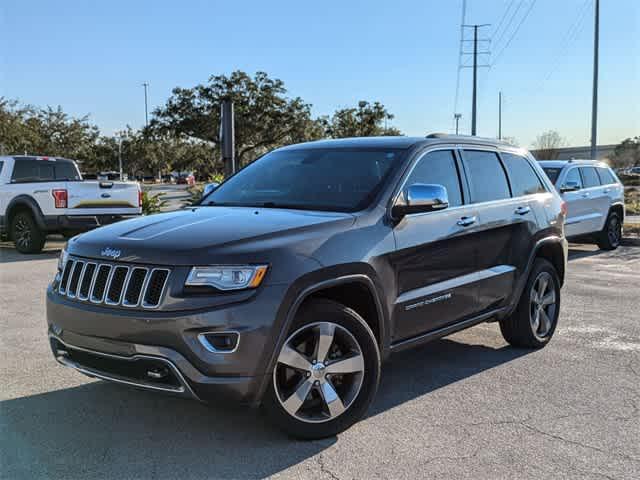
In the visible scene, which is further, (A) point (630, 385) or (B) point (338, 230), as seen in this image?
(A) point (630, 385)

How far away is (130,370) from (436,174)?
2.57 m

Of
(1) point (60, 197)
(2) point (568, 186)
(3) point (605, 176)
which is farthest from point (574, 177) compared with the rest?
(1) point (60, 197)

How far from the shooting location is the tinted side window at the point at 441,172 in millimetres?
4766

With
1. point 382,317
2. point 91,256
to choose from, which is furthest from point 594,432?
point 91,256

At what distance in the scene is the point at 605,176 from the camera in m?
13.5

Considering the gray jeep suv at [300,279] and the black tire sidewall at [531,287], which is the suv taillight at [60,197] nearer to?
the gray jeep suv at [300,279]

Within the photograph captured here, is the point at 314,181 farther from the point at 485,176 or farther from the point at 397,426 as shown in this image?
the point at 397,426

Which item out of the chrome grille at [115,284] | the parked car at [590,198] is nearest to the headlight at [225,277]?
the chrome grille at [115,284]

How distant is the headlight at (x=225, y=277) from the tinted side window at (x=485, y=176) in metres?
2.30

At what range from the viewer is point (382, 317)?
4.14m

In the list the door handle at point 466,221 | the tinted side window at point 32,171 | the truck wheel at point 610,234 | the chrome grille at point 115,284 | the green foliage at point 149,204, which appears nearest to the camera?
the chrome grille at point 115,284

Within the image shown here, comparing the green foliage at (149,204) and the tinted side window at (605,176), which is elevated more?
the tinted side window at (605,176)

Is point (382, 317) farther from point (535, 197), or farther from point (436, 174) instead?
point (535, 197)

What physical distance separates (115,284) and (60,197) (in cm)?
957
